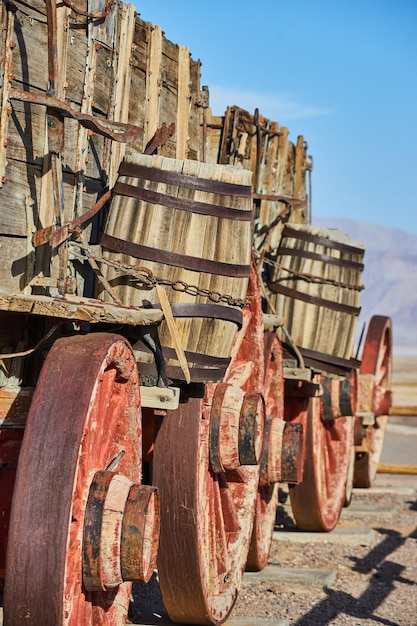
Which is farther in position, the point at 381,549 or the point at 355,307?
the point at 381,549

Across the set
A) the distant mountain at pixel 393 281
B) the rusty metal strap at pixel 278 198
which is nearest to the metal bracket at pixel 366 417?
the rusty metal strap at pixel 278 198

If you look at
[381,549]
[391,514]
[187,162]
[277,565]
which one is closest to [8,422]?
[187,162]

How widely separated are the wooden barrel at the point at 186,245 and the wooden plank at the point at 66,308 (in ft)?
1.63

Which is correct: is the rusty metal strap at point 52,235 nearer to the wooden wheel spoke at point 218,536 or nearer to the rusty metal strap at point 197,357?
the rusty metal strap at point 197,357

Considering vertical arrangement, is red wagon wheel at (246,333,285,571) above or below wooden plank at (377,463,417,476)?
above

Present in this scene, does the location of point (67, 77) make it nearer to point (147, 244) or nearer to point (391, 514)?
point (147, 244)

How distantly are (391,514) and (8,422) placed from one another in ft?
17.5

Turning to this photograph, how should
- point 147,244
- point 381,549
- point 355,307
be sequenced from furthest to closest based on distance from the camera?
1. point 381,549
2. point 355,307
3. point 147,244

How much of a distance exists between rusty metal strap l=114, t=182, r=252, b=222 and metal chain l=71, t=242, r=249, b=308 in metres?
0.26

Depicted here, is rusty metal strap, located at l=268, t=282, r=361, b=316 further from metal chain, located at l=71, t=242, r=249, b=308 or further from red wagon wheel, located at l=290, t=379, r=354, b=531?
metal chain, located at l=71, t=242, r=249, b=308

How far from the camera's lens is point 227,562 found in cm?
436

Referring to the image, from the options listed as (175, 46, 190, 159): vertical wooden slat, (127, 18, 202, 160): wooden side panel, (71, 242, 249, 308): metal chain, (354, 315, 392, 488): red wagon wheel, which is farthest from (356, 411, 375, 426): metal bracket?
(71, 242, 249, 308): metal chain

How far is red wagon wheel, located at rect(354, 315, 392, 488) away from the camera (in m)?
7.82

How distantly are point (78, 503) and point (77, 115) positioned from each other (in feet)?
4.35
